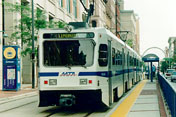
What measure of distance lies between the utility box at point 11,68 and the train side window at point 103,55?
1451 centimetres

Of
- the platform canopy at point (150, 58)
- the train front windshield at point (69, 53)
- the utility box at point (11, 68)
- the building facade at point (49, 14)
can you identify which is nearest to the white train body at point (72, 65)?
the train front windshield at point (69, 53)

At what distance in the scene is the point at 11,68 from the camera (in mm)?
25984

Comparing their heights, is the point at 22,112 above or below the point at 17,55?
below

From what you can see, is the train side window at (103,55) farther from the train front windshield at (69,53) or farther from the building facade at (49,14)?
the building facade at (49,14)

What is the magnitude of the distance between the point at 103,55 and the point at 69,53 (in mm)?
1118

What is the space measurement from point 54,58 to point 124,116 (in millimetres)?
3040

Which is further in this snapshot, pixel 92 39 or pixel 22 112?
pixel 22 112

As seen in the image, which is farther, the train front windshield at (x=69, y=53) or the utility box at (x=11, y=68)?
the utility box at (x=11, y=68)

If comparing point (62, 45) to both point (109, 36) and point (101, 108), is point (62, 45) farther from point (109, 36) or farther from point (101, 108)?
point (101, 108)

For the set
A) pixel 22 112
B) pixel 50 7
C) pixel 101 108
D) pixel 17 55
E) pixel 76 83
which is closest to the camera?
pixel 76 83

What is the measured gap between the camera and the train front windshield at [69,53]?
12.2 m

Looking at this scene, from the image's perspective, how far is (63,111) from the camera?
44.4 ft

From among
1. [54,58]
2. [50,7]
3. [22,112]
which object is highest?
[50,7]

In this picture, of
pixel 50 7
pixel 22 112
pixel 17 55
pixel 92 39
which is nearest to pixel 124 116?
pixel 92 39
